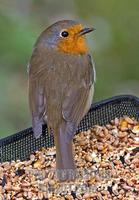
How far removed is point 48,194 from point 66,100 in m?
0.89

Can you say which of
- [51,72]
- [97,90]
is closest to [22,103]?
[97,90]

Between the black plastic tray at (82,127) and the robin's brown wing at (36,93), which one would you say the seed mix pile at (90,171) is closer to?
the black plastic tray at (82,127)

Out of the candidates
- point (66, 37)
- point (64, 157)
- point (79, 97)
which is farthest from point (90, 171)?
point (66, 37)

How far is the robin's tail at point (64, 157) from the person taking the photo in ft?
25.3

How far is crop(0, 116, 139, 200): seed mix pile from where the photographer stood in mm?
7742

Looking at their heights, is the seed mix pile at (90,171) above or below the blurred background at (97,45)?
below

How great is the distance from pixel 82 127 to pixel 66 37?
0.77 metres

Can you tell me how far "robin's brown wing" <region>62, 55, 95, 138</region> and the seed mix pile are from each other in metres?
0.24

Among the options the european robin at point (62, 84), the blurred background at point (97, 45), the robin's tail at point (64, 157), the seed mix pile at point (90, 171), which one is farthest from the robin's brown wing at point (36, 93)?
the blurred background at point (97, 45)

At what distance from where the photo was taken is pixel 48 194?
7754mm

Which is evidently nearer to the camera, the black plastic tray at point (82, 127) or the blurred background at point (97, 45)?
the black plastic tray at point (82, 127)

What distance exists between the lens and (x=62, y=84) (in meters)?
8.41

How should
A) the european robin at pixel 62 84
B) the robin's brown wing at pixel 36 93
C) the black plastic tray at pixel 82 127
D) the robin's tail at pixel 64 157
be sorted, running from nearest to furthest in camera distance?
1. the robin's tail at pixel 64 157
2. the european robin at pixel 62 84
3. the robin's brown wing at pixel 36 93
4. the black plastic tray at pixel 82 127

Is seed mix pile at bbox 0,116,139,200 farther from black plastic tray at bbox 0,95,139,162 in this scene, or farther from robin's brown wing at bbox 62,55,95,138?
robin's brown wing at bbox 62,55,95,138
